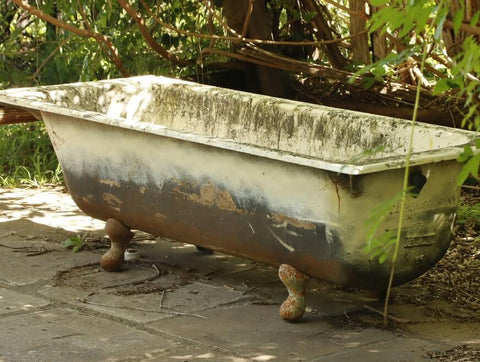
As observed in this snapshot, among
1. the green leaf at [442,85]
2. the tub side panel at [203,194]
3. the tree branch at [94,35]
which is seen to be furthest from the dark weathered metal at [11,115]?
the green leaf at [442,85]

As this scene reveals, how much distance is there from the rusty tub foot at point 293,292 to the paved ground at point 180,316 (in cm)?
5

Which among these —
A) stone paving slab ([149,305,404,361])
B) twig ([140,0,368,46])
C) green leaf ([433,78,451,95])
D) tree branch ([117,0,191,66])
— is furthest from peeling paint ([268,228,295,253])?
tree branch ([117,0,191,66])

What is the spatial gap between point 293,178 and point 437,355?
3.02ft

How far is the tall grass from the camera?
732 centimetres

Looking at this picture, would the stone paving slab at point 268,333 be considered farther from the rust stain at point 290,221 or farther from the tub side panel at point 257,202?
the rust stain at point 290,221

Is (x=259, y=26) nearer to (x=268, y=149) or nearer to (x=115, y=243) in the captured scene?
(x=115, y=243)

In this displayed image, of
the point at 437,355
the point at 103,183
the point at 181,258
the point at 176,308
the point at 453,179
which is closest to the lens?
the point at 437,355

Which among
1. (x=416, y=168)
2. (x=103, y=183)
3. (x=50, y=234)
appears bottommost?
(x=50, y=234)

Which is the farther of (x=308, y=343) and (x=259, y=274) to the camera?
(x=259, y=274)

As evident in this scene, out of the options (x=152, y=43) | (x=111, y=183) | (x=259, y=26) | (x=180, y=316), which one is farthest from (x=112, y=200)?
(x=259, y=26)

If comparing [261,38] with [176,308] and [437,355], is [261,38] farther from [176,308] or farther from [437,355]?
[437,355]

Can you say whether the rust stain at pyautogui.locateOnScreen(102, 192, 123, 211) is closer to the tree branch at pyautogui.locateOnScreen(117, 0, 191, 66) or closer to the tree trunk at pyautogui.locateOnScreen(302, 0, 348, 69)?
the tree branch at pyautogui.locateOnScreen(117, 0, 191, 66)

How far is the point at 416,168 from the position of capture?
4039 millimetres

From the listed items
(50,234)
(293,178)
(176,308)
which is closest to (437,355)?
(293,178)
